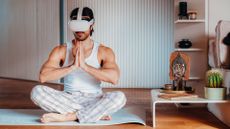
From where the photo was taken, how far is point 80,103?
246 cm

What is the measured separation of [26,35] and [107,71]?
4.27m

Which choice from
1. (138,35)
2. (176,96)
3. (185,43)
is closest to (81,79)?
(176,96)

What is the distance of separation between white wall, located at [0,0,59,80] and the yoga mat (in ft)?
9.63

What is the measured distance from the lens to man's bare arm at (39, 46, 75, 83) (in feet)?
7.57

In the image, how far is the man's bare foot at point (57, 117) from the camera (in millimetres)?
2387

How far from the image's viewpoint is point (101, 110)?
93.3 inches

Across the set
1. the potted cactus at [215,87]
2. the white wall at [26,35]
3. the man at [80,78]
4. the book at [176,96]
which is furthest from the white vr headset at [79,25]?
the white wall at [26,35]

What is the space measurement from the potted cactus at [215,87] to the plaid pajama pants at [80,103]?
1.92 ft

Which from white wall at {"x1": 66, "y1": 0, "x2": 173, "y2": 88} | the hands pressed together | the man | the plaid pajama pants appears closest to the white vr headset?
the man

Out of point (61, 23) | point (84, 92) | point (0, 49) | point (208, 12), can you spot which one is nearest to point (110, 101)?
point (84, 92)

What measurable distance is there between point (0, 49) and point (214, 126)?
532 centimetres

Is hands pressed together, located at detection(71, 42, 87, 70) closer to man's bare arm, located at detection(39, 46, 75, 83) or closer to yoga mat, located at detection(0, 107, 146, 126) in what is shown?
man's bare arm, located at detection(39, 46, 75, 83)

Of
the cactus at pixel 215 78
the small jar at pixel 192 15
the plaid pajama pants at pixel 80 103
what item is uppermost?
the small jar at pixel 192 15

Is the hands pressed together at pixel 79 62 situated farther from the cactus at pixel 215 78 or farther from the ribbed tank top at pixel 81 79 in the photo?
the cactus at pixel 215 78
